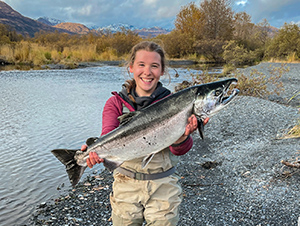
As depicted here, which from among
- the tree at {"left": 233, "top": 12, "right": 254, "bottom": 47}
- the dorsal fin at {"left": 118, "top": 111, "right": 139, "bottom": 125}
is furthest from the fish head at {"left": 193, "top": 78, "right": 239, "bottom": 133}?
the tree at {"left": 233, "top": 12, "right": 254, "bottom": 47}

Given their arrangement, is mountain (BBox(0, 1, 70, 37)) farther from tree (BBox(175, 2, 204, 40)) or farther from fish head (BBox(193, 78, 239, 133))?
fish head (BBox(193, 78, 239, 133))

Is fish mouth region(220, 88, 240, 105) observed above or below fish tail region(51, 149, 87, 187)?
above

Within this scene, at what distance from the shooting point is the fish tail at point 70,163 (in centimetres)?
230

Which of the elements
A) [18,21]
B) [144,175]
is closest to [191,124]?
[144,175]

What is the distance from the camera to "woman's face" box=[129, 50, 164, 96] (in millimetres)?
2529

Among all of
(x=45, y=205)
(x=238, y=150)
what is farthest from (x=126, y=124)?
(x=238, y=150)

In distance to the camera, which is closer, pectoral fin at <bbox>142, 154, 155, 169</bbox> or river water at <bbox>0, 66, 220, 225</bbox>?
pectoral fin at <bbox>142, 154, 155, 169</bbox>

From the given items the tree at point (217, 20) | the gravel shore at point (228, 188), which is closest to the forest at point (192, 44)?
the tree at point (217, 20)

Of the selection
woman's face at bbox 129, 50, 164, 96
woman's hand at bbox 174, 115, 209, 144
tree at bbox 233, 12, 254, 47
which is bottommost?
woman's hand at bbox 174, 115, 209, 144

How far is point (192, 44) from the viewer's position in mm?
39469

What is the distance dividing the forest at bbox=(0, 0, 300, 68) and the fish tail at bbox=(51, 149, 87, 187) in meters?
21.6

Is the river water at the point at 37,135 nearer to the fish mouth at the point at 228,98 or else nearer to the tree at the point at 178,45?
the fish mouth at the point at 228,98

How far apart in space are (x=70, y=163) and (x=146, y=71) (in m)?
1.13

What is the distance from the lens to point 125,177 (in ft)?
7.52
